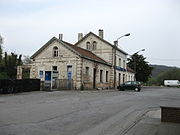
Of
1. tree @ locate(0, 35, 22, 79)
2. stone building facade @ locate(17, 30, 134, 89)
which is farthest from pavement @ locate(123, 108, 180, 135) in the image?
tree @ locate(0, 35, 22, 79)

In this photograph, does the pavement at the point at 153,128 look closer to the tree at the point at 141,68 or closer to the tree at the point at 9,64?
the tree at the point at 9,64

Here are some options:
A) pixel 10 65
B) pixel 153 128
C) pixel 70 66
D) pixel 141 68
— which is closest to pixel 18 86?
pixel 70 66

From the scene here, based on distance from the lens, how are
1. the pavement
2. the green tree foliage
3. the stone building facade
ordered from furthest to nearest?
the green tree foliage < the stone building facade < the pavement

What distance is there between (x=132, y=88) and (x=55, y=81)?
11.9 meters

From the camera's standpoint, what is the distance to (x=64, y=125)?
796 cm

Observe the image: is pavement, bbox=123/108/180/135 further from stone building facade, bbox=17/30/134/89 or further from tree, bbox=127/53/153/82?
tree, bbox=127/53/153/82

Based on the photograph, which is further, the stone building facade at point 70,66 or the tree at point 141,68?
the tree at point 141,68

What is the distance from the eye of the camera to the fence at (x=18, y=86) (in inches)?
891

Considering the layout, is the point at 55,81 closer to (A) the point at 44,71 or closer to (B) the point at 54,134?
(A) the point at 44,71

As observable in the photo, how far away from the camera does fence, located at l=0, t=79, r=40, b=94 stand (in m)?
22.6

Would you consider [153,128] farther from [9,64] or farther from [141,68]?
[141,68]

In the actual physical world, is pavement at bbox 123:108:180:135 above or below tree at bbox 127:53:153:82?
below

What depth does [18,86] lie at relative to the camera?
24.9 metres

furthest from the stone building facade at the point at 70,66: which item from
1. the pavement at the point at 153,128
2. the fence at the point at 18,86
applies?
the pavement at the point at 153,128
